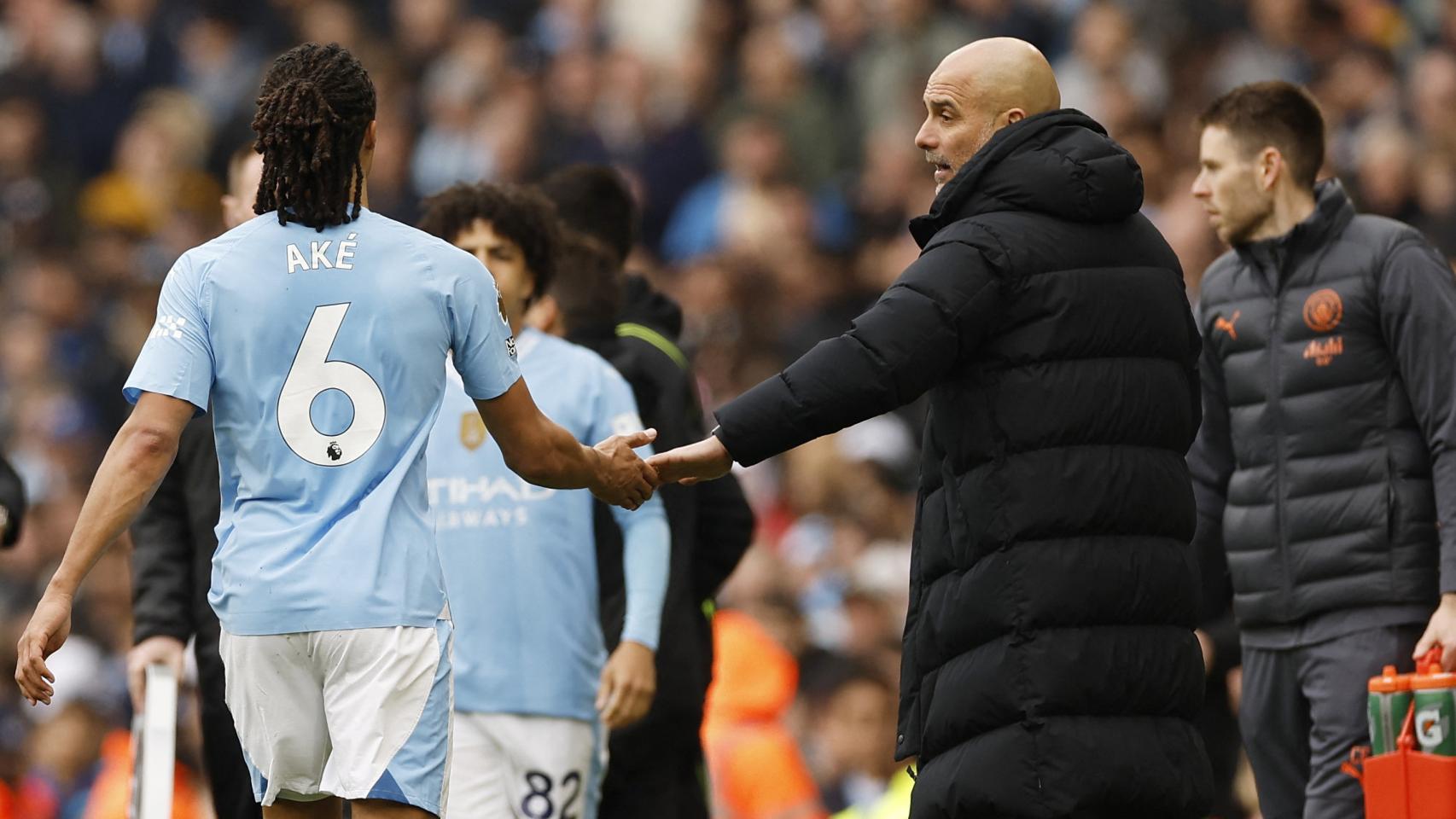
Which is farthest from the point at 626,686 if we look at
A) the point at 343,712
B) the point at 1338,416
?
the point at 1338,416

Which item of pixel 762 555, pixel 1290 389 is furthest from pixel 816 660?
pixel 1290 389

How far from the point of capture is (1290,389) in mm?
6746

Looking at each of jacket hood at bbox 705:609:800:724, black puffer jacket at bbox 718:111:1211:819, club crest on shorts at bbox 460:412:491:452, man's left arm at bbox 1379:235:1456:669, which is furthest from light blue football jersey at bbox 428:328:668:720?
jacket hood at bbox 705:609:800:724

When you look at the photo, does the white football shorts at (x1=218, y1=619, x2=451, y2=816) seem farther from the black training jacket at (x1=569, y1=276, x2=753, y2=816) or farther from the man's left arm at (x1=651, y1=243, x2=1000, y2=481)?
the black training jacket at (x1=569, y1=276, x2=753, y2=816)

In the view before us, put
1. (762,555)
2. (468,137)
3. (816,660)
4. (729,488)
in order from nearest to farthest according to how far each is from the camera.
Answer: (729,488) < (816,660) < (762,555) < (468,137)

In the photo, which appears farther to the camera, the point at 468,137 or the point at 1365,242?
the point at 468,137

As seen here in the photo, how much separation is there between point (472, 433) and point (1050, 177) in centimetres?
234

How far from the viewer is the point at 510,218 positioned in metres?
7.00

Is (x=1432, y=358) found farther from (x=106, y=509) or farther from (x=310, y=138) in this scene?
(x=106, y=509)

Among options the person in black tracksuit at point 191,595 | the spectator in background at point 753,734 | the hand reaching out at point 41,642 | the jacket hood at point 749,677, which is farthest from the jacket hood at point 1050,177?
the jacket hood at point 749,677

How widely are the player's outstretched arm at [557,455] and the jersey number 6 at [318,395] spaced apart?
390 millimetres

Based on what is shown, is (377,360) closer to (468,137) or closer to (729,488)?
(729,488)

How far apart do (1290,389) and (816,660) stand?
4.08 metres

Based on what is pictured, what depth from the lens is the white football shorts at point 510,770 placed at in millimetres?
6590
